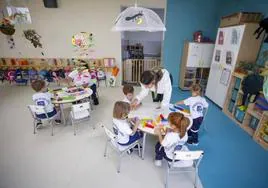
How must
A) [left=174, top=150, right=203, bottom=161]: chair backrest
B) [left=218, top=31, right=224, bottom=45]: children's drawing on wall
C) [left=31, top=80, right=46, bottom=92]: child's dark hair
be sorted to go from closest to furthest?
[left=174, top=150, right=203, bottom=161]: chair backrest, [left=31, top=80, right=46, bottom=92]: child's dark hair, [left=218, top=31, right=224, bottom=45]: children's drawing on wall

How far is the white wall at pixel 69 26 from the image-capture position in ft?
15.2

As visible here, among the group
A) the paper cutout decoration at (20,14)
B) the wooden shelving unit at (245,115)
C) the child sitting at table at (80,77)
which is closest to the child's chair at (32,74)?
the paper cutout decoration at (20,14)

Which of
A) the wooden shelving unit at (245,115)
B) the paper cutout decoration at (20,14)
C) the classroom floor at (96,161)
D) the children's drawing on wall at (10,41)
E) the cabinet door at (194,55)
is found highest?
the paper cutout decoration at (20,14)

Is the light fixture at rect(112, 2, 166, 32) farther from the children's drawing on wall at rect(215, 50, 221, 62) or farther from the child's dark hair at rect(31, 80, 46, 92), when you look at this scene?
the children's drawing on wall at rect(215, 50, 221, 62)

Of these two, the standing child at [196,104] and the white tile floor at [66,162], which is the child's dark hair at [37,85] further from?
the standing child at [196,104]

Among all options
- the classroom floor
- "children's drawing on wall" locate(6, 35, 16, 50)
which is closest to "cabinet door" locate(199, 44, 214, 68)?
the classroom floor

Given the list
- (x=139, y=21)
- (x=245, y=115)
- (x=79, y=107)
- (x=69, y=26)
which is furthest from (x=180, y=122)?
(x=69, y=26)

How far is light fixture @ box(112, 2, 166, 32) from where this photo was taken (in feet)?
6.72

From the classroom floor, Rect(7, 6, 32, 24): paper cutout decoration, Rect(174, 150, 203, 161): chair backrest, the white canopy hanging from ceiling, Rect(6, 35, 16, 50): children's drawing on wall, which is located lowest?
the classroom floor

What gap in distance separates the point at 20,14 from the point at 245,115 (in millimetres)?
6350

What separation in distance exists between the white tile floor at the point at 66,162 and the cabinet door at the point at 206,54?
316cm

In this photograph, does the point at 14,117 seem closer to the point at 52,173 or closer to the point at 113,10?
the point at 52,173

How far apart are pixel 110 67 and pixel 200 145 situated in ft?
11.8

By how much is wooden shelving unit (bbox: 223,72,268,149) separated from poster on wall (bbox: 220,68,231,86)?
0.48 feet
